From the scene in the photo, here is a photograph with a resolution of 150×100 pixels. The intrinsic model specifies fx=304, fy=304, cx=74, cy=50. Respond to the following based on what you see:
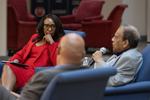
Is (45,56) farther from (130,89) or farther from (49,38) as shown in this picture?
(130,89)

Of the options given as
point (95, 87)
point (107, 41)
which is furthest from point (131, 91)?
Answer: point (107, 41)

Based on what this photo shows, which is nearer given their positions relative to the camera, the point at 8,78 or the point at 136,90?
the point at 136,90

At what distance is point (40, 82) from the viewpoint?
1.62m

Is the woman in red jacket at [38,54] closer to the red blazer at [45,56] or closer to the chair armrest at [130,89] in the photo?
the red blazer at [45,56]

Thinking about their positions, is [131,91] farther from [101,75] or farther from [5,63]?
[5,63]

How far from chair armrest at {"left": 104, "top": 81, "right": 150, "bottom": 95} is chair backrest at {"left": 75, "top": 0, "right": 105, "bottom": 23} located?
609 centimetres

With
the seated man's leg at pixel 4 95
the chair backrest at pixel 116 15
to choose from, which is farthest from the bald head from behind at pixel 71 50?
the chair backrest at pixel 116 15

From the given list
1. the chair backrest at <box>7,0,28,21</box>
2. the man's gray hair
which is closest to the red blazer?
the man's gray hair

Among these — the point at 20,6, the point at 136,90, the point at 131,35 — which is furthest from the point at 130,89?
the point at 20,6

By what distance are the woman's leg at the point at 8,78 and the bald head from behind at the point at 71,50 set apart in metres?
1.52

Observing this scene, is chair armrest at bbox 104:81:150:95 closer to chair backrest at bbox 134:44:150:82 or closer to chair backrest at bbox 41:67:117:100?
chair backrest at bbox 134:44:150:82

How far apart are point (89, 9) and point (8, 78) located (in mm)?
5695

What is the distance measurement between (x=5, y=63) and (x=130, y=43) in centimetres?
136

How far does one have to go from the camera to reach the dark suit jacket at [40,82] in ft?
5.22
